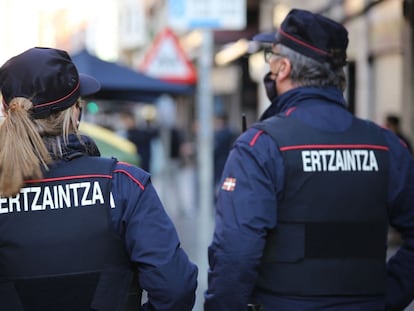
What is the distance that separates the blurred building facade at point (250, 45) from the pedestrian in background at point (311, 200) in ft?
2.45

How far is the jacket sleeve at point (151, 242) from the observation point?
2756 mm

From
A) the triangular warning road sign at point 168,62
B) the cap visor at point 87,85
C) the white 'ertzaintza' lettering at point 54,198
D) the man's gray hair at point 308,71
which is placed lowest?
the white 'ertzaintza' lettering at point 54,198

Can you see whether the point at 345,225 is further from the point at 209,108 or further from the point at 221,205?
the point at 209,108

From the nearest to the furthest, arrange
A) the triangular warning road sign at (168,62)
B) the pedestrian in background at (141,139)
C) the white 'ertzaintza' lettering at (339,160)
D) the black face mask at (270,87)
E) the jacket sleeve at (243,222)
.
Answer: the jacket sleeve at (243,222), the white 'ertzaintza' lettering at (339,160), the black face mask at (270,87), the triangular warning road sign at (168,62), the pedestrian in background at (141,139)

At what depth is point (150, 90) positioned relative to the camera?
1269cm

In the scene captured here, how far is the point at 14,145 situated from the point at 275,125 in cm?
110

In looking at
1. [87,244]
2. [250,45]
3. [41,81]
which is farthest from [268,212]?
[250,45]

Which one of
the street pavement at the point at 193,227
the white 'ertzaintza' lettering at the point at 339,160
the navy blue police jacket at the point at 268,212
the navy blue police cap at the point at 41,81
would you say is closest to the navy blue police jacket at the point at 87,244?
the navy blue police cap at the point at 41,81

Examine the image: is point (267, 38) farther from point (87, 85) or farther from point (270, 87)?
point (87, 85)

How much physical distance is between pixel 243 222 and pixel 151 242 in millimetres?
541

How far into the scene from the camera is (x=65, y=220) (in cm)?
277

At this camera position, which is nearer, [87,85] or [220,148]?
[87,85]

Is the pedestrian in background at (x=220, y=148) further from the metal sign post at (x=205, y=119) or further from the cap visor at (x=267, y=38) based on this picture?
the cap visor at (x=267, y=38)

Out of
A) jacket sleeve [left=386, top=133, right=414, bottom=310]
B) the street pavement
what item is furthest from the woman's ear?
the street pavement
